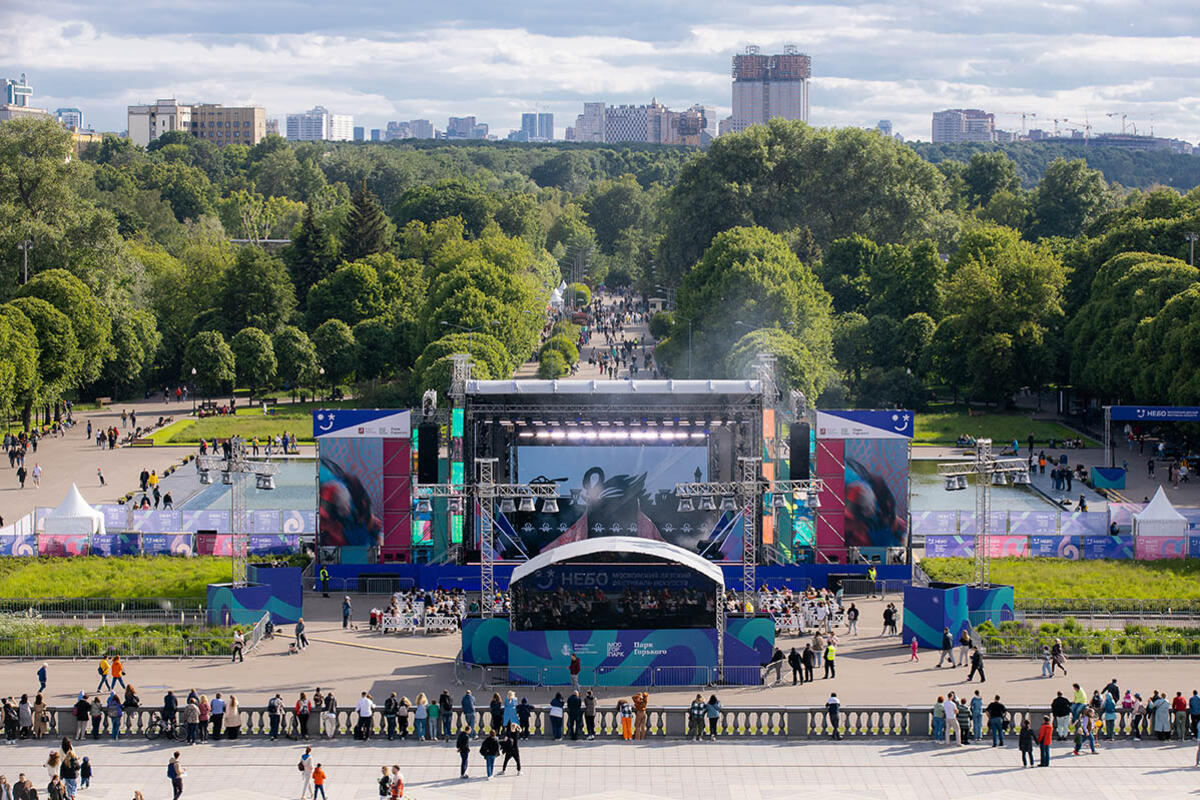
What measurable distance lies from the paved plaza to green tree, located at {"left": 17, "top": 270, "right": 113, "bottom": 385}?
172 ft

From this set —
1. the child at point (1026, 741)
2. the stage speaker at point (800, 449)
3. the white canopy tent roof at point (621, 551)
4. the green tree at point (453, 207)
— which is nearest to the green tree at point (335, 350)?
the stage speaker at point (800, 449)

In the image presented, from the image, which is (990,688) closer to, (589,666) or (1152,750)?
(1152,750)

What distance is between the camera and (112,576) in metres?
47.5

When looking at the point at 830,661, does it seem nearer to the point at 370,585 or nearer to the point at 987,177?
the point at 370,585

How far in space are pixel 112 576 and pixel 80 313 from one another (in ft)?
124

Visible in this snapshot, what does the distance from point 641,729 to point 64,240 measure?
65.9 meters

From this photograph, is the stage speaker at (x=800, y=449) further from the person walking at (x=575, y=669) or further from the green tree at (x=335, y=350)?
the green tree at (x=335, y=350)

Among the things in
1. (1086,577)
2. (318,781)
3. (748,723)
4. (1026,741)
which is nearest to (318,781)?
(318,781)

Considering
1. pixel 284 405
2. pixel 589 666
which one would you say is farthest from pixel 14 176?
pixel 589 666

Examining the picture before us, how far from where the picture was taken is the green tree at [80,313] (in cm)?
8175

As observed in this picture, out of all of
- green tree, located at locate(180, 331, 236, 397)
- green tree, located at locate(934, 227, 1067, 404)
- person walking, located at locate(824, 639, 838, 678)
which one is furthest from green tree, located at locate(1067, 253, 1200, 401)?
green tree, located at locate(180, 331, 236, 397)

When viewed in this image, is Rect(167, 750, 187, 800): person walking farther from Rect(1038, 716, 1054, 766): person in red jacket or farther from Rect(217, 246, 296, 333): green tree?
Rect(217, 246, 296, 333): green tree

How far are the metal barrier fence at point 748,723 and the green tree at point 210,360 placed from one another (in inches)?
2232

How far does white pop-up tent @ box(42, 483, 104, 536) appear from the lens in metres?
50.9
